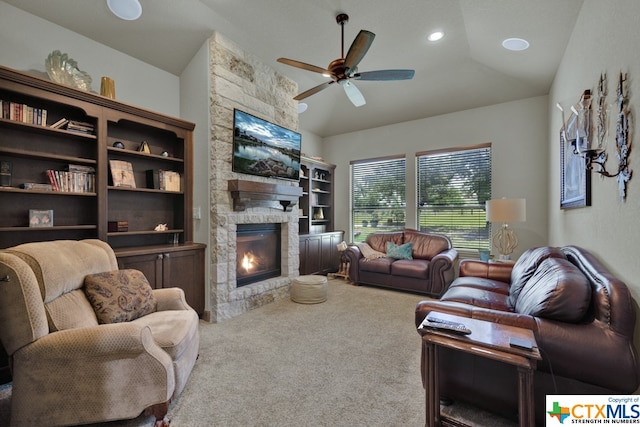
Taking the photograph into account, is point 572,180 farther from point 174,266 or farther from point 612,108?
point 174,266

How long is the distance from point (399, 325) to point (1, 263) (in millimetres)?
3291

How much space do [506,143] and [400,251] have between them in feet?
8.01

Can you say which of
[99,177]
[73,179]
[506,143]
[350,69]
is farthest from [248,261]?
[506,143]

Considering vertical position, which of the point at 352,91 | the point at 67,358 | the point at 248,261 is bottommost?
the point at 67,358

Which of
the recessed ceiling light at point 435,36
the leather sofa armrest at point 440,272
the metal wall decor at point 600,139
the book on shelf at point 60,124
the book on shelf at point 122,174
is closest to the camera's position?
the metal wall decor at point 600,139

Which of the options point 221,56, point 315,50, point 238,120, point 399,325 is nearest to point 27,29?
point 221,56

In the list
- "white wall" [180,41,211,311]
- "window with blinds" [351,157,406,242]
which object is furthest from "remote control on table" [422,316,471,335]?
"window with blinds" [351,157,406,242]

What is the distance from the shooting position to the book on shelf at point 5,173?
93.4 inches

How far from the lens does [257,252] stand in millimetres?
4191

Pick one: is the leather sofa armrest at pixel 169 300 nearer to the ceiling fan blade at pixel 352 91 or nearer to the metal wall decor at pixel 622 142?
the ceiling fan blade at pixel 352 91

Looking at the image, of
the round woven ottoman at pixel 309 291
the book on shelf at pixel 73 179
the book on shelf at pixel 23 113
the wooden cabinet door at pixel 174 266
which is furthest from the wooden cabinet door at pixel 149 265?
the round woven ottoman at pixel 309 291

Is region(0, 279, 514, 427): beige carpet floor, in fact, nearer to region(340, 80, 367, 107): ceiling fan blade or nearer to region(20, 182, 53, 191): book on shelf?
region(20, 182, 53, 191): book on shelf

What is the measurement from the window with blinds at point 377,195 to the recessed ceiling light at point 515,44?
2.45 m

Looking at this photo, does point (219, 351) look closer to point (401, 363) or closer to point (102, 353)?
point (102, 353)
